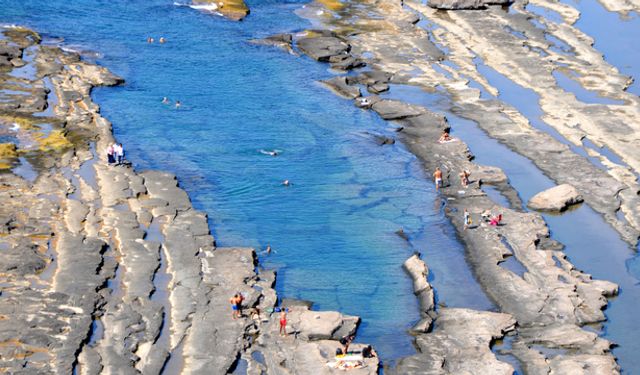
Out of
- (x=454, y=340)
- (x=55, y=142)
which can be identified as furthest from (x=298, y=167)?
(x=454, y=340)

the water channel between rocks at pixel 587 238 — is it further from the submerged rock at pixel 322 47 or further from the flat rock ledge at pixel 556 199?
the submerged rock at pixel 322 47

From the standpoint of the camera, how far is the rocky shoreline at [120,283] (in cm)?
3669

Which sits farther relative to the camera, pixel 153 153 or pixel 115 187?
pixel 153 153

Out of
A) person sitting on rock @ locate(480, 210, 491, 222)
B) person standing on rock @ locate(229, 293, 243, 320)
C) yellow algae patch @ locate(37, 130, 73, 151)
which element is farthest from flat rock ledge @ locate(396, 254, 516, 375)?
yellow algae patch @ locate(37, 130, 73, 151)

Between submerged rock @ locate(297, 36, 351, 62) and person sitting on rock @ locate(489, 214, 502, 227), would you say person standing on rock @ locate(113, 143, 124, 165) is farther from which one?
submerged rock @ locate(297, 36, 351, 62)

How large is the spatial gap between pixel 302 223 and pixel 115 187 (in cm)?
893

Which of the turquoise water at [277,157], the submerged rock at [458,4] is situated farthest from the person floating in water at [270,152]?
the submerged rock at [458,4]

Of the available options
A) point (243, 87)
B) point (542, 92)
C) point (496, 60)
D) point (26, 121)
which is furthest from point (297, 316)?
point (496, 60)

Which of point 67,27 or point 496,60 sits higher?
point 496,60

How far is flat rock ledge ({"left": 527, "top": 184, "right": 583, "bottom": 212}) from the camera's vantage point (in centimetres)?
5125

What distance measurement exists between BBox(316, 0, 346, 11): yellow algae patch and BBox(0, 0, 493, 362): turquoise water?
5475mm

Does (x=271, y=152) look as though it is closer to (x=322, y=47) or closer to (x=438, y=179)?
(x=438, y=179)

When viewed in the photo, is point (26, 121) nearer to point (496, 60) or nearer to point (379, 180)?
point (379, 180)

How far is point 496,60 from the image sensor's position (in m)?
71.8
